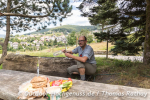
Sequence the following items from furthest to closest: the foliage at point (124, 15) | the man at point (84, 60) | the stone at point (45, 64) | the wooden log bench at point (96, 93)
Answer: the foliage at point (124, 15), the stone at point (45, 64), the man at point (84, 60), the wooden log bench at point (96, 93)

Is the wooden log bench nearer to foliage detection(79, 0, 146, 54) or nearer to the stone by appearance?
the stone

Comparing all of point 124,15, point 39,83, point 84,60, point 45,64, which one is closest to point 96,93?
point 39,83

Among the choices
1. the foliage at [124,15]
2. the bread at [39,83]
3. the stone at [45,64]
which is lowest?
the stone at [45,64]

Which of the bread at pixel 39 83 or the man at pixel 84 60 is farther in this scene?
the man at pixel 84 60

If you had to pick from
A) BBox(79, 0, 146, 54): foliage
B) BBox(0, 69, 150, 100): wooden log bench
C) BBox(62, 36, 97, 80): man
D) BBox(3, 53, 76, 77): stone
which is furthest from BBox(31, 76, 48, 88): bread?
BBox(79, 0, 146, 54): foliage

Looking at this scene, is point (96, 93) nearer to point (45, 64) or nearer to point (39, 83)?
point (39, 83)

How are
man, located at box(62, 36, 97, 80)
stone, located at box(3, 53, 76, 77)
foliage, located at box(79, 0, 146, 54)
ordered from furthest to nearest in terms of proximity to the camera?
foliage, located at box(79, 0, 146, 54) < stone, located at box(3, 53, 76, 77) < man, located at box(62, 36, 97, 80)

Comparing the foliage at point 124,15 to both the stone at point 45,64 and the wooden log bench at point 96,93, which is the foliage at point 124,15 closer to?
the stone at point 45,64

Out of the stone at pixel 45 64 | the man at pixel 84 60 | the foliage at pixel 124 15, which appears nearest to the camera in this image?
the man at pixel 84 60

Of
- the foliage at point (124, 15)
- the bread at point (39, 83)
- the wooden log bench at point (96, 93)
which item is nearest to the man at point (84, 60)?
the wooden log bench at point (96, 93)

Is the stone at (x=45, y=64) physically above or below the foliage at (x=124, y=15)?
below

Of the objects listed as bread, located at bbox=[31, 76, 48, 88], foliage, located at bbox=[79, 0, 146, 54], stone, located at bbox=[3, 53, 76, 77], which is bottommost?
stone, located at bbox=[3, 53, 76, 77]

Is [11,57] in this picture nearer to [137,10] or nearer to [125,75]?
[125,75]

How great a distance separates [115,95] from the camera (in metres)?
1.25
